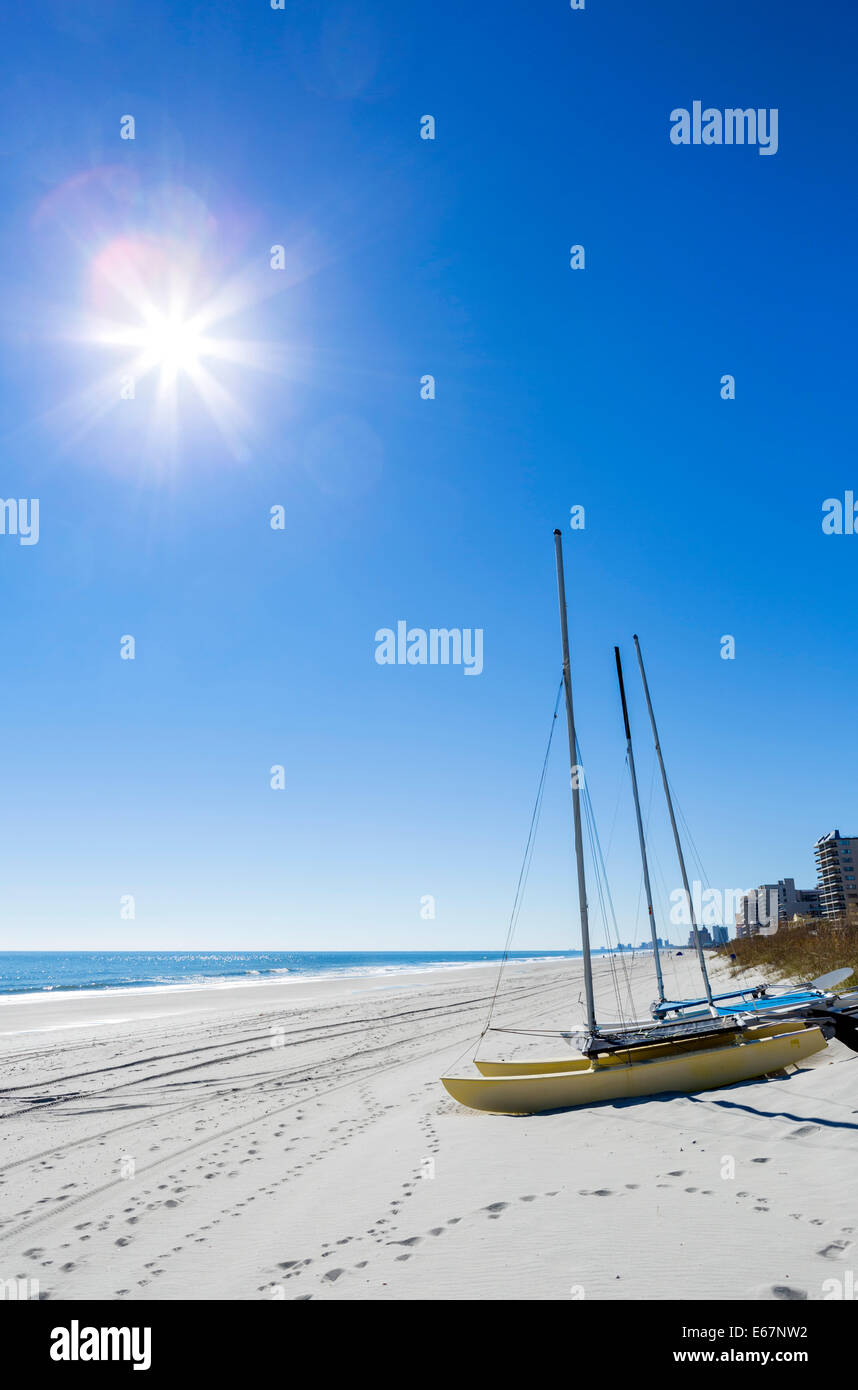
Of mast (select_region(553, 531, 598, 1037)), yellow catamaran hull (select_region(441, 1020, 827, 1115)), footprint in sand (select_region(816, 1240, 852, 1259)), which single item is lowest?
yellow catamaran hull (select_region(441, 1020, 827, 1115))

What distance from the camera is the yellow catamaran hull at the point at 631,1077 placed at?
11.6 m

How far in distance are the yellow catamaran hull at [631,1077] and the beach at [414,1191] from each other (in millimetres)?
328

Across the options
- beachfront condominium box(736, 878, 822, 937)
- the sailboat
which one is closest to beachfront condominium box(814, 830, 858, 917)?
beachfront condominium box(736, 878, 822, 937)

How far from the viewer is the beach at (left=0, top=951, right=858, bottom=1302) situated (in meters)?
5.81

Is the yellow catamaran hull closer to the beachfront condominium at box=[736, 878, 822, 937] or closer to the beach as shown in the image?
the beach

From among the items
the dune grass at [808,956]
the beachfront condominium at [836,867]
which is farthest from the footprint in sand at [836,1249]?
the beachfront condominium at [836,867]

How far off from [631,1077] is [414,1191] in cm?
495

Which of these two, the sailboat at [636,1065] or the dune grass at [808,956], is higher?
the sailboat at [636,1065]

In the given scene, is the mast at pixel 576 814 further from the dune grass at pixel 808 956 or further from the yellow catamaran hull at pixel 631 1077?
the dune grass at pixel 808 956

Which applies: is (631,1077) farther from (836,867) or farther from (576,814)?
(836,867)

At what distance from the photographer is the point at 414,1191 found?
325 inches

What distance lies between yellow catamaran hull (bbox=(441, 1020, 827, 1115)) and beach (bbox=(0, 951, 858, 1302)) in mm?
328
